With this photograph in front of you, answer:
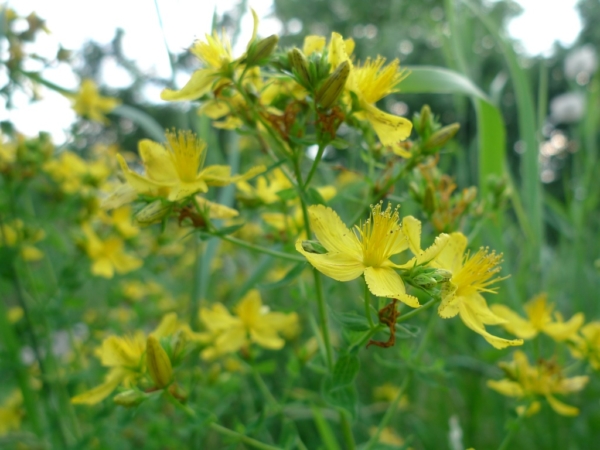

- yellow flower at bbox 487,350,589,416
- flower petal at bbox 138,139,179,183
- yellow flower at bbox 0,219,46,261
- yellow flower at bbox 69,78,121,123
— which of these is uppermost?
yellow flower at bbox 69,78,121,123

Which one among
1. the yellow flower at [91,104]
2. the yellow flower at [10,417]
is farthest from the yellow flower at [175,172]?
the yellow flower at [10,417]

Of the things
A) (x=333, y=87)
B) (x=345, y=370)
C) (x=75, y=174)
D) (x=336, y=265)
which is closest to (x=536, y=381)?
(x=345, y=370)

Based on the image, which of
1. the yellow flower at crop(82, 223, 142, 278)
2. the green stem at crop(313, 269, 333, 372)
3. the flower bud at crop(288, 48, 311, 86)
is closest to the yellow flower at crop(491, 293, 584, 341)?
the green stem at crop(313, 269, 333, 372)

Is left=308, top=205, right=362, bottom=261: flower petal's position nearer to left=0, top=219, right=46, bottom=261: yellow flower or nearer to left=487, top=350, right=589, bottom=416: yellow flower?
left=487, top=350, right=589, bottom=416: yellow flower

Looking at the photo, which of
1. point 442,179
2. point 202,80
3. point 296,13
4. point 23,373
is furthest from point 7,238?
point 296,13

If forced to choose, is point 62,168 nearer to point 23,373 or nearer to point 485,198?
point 23,373

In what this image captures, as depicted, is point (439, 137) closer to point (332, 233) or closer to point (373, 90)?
point (373, 90)

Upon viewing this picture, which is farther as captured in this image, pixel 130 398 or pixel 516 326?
pixel 516 326
